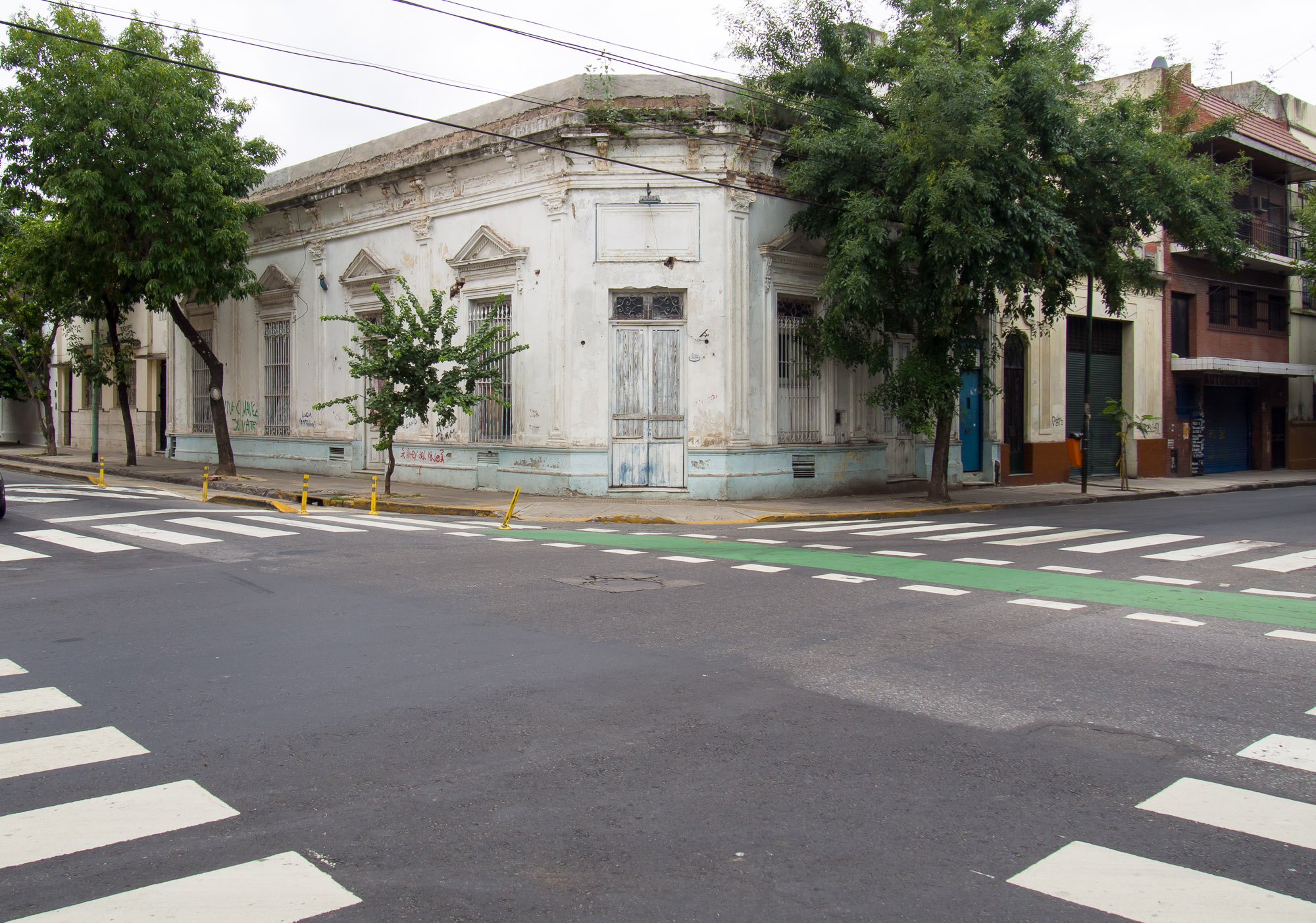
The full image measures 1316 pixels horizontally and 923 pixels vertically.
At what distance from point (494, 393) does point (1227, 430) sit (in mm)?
26910

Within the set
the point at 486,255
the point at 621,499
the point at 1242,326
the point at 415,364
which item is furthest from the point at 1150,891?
the point at 1242,326

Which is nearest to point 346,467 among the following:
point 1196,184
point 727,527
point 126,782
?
point 727,527

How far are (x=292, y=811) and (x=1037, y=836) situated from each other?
2973 mm

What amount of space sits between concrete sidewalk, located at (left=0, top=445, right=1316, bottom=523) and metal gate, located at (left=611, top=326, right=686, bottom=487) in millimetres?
751

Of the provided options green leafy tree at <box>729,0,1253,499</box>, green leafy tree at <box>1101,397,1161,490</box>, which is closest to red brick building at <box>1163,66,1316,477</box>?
green leafy tree at <box>1101,397,1161,490</box>

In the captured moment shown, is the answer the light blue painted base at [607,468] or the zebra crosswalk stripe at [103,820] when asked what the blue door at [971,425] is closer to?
the light blue painted base at [607,468]

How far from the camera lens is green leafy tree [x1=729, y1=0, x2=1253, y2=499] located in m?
17.2

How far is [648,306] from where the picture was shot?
19.6m

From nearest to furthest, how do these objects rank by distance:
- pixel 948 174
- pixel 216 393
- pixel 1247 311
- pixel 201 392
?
pixel 948 174
pixel 216 393
pixel 201 392
pixel 1247 311

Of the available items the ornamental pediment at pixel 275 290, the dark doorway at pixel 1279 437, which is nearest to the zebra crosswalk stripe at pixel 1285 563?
the ornamental pediment at pixel 275 290

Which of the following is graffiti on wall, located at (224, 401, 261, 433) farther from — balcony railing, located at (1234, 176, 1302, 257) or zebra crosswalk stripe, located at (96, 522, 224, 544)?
balcony railing, located at (1234, 176, 1302, 257)

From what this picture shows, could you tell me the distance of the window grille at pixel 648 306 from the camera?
19.5 m

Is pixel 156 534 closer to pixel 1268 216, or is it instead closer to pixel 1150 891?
pixel 1150 891

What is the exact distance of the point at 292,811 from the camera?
4047 millimetres
